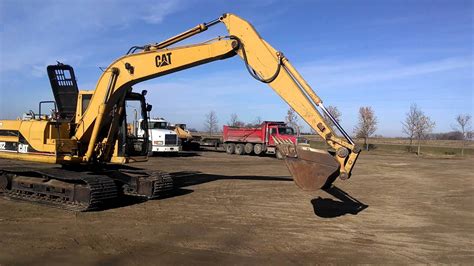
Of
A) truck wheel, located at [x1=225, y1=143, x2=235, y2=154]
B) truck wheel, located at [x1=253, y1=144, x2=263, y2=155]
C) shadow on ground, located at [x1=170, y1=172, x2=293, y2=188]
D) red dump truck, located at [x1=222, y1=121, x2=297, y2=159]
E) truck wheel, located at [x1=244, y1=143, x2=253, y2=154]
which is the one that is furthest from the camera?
truck wheel, located at [x1=225, y1=143, x2=235, y2=154]

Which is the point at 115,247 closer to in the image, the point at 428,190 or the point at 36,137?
the point at 36,137

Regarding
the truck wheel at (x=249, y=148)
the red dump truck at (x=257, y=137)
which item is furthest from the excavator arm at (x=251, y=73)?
the truck wheel at (x=249, y=148)

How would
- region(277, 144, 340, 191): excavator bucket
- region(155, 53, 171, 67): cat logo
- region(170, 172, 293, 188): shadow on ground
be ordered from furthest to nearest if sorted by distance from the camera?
region(170, 172, 293, 188): shadow on ground, region(155, 53, 171, 67): cat logo, region(277, 144, 340, 191): excavator bucket

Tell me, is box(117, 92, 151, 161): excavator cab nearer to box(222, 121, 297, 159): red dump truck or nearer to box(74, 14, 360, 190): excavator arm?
box(74, 14, 360, 190): excavator arm

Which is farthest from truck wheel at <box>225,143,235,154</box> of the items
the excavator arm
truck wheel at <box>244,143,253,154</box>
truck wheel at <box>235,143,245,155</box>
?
the excavator arm

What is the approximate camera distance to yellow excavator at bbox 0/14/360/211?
10688 mm

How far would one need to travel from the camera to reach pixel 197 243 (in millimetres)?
8188

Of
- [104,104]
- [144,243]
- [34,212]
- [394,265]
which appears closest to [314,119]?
[394,265]

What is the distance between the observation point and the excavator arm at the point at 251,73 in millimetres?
9172

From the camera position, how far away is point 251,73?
433 inches

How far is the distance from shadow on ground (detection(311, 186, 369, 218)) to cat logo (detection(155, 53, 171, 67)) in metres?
5.60

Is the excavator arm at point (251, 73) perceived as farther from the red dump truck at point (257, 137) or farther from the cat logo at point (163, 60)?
the red dump truck at point (257, 137)

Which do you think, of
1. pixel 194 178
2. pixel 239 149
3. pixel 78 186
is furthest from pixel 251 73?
pixel 239 149

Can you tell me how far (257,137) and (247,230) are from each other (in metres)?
27.8
